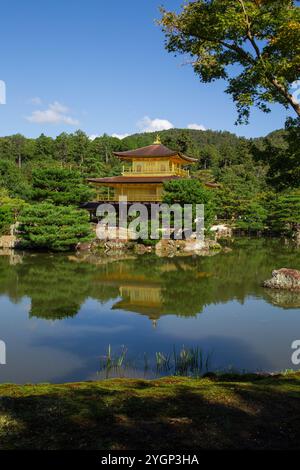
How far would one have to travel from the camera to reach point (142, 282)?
16.6 metres

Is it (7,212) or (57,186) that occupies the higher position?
(57,186)

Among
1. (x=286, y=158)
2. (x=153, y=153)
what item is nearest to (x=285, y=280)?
(x=286, y=158)

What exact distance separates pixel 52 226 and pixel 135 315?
12210 mm

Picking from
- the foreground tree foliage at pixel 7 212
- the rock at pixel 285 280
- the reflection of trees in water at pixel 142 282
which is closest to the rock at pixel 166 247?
the reflection of trees in water at pixel 142 282

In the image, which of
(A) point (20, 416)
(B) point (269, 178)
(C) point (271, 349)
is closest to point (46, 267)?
(C) point (271, 349)

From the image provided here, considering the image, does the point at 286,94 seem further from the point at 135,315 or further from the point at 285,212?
the point at 285,212

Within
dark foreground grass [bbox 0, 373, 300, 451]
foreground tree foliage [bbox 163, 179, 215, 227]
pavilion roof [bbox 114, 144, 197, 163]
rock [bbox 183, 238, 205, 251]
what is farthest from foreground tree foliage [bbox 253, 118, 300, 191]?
pavilion roof [bbox 114, 144, 197, 163]

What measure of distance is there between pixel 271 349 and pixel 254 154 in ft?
13.7

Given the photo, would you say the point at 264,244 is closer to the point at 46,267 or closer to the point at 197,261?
the point at 197,261

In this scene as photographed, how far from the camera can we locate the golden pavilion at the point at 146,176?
31703 millimetres

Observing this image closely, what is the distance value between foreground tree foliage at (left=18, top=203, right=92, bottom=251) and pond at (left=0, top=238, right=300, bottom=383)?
2.18 metres

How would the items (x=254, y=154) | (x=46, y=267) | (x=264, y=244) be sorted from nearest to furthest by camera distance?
(x=254, y=154) → (x=46, y=267) → (x=264, y=244)

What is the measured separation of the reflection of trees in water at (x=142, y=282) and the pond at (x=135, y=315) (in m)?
0.03
